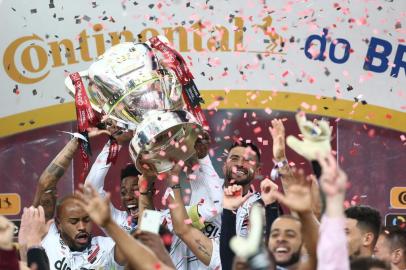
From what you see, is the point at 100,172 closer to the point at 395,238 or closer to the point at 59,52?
the point at 59,52

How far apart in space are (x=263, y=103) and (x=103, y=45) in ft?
3.50

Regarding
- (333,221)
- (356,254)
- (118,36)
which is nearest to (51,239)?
(118,36)

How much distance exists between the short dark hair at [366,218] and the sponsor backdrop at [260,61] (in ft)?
4.55

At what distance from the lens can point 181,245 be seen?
6.96 metres

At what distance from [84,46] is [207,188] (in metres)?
1.27

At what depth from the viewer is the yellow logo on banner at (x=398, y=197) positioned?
7.59 metres

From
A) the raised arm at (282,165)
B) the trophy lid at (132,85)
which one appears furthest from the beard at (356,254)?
the trophy lid at (132,85)

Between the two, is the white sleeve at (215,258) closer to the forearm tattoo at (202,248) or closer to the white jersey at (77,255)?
the forearm tattoo at (202,248)

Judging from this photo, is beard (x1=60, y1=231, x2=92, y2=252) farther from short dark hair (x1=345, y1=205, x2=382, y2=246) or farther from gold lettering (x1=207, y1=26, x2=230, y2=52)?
short dark hair (x1=345, y1=205, x2=382, y2=246)

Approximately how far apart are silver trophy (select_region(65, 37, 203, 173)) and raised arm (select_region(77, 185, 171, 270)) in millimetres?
1481

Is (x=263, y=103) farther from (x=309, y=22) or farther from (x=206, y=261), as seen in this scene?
(x=206, y=261)

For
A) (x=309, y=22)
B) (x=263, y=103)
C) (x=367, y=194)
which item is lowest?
(x=367, y=194)

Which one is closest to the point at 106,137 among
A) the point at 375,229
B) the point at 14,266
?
the point at 375,229

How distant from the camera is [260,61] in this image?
7.61 meters
